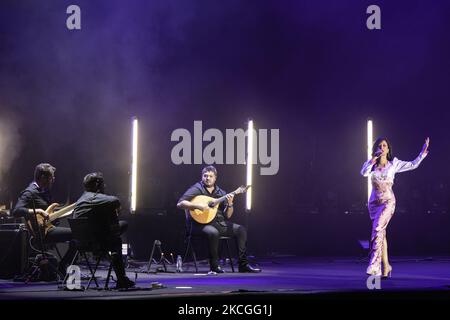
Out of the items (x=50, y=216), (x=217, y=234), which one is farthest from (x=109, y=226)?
(x=217, y=234)

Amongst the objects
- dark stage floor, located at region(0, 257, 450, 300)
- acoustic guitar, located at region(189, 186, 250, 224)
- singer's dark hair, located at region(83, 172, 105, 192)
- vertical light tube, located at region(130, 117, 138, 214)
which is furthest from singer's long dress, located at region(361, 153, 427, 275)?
vertical light tube, located at region(130, 117, 138, 214)

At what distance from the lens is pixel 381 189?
8734 millimetres

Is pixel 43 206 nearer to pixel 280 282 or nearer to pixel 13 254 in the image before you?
pixel 13 254

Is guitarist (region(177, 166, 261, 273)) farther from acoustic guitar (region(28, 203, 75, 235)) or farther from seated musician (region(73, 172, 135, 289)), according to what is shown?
seated musician (region(73, 172, 135, 289))

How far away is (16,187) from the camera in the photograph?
1188 centimetres

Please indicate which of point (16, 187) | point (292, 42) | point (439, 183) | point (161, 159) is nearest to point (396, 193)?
point (439, 183)

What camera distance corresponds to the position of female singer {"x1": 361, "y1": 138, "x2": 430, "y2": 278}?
28.6 feet

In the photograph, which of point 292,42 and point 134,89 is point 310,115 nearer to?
point 292,42

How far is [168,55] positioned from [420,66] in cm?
438

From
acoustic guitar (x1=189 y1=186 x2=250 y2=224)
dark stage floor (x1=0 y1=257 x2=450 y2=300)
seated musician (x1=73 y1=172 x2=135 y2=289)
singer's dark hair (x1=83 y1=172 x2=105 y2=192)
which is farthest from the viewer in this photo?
acoustic guitar (x1=189 y1=186 x2=250 y2=224)

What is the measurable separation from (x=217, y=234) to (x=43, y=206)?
234cm

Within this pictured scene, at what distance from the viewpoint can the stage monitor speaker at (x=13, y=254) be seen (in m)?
9.07

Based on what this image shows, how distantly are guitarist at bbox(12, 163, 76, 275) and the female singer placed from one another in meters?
3.54
